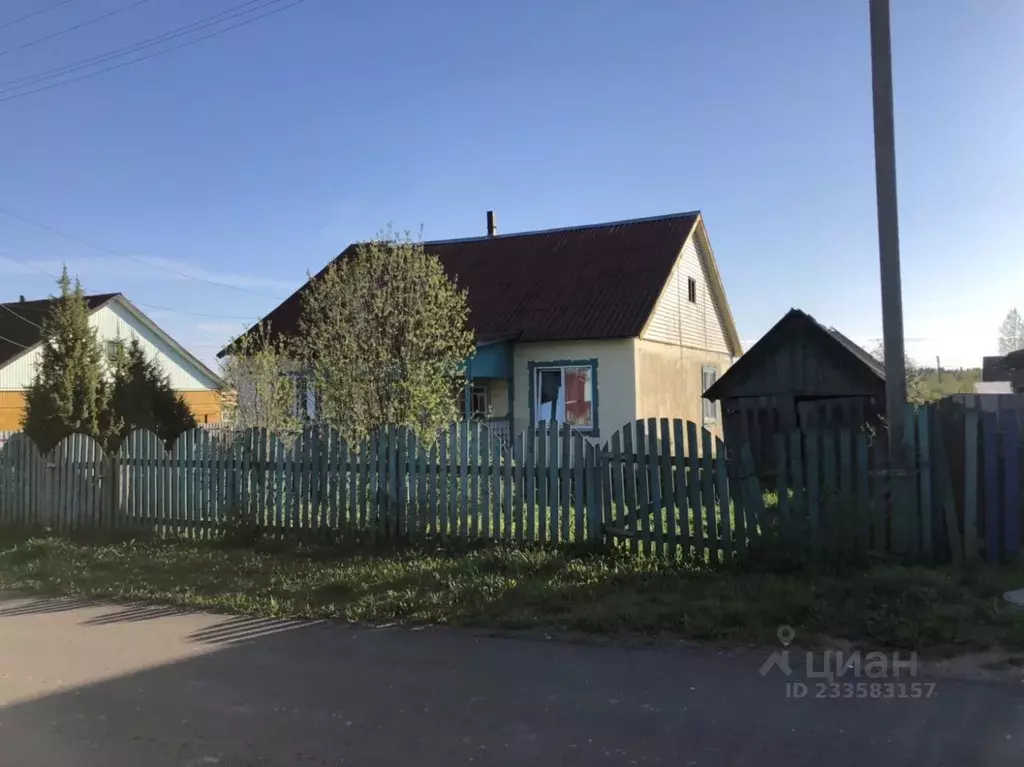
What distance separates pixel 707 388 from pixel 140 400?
15109 mm

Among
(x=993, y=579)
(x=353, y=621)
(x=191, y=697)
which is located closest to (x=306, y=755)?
(x=191, y=697)

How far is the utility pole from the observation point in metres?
6.86

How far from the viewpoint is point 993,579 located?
6195 mm

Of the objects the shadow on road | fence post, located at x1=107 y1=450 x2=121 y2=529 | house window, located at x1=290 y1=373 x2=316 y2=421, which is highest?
house window, located at x1=290 y1=373 x2=316 y2=421

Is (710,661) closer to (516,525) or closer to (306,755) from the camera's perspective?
(306,755)

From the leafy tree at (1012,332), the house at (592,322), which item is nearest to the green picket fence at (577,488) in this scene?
the house at (592,322)

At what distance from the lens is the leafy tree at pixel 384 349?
34.2 ft

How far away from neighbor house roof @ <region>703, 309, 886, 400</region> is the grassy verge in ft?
25.9

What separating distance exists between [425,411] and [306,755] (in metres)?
6.76

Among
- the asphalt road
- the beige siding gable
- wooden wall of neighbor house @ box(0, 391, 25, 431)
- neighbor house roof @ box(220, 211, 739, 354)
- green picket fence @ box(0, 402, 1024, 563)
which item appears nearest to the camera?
the asphalt road

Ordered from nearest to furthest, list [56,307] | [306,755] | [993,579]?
1. [306,755]
2. [993,579]
3. [56,307]

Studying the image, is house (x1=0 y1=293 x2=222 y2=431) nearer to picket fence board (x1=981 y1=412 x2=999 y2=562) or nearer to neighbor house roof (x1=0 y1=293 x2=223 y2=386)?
neighbor house roof (x1=0 y1=293 x2=223 y2=386)

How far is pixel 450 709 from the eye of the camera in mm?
4504

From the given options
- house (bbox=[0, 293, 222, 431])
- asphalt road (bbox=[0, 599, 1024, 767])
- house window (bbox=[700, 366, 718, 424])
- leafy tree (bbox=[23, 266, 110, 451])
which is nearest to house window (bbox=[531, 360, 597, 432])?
house window (bbox=[700, 366, 718, 424])
